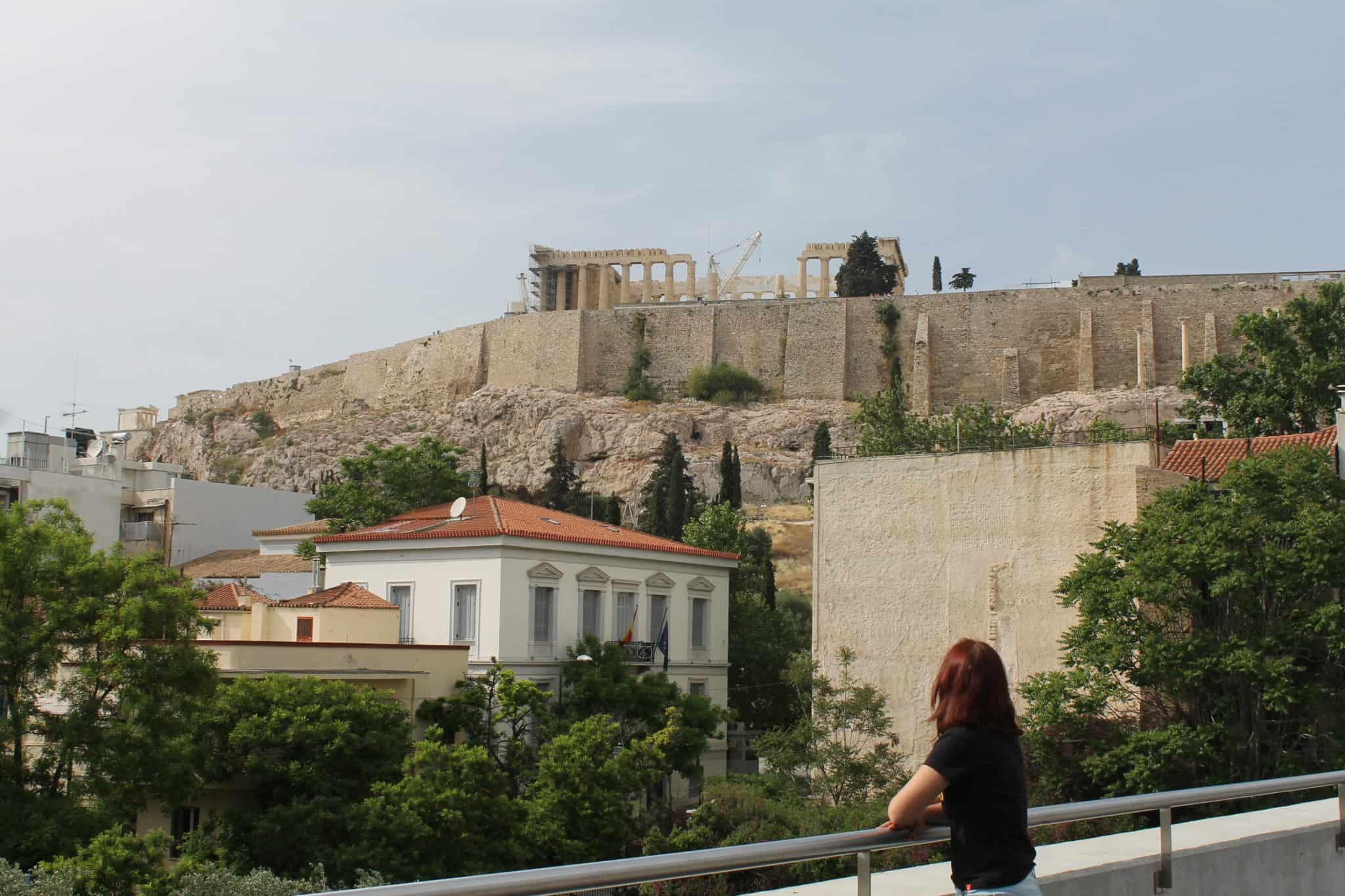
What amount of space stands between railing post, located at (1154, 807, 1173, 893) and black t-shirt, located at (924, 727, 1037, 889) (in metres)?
1.75

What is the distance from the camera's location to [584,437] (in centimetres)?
7969

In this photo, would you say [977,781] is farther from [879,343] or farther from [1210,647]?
[879,343]

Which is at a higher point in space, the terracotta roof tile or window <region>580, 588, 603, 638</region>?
the terracotta roof tile

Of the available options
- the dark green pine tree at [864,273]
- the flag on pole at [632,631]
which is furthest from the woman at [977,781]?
the dark green pine tree at [864,273]

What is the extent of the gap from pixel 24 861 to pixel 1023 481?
18.7m

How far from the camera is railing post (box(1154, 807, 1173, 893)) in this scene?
589 cm

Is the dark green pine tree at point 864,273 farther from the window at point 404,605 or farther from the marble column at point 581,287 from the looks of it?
the window at point 404,605

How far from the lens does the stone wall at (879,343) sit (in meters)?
78.1

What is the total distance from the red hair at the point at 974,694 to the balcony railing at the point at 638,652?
1123 inches

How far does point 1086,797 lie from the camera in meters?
23.2

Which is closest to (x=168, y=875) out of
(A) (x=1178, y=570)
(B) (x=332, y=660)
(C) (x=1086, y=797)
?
(B) (x=332, y=660)

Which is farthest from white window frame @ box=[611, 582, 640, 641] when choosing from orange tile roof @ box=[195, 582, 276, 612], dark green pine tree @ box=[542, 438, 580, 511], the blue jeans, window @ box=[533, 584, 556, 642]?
dark green pine tree @ box=[542, 438, 580, 511]

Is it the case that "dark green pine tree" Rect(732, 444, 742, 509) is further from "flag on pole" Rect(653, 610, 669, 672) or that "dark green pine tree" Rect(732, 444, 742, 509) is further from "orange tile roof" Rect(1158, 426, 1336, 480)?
"orange tile roof" Rect(1158, 426, 1336, 480)

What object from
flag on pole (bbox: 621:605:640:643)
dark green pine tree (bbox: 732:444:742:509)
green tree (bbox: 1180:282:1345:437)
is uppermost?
green tree (bbox: 1180:282:1345:437)
